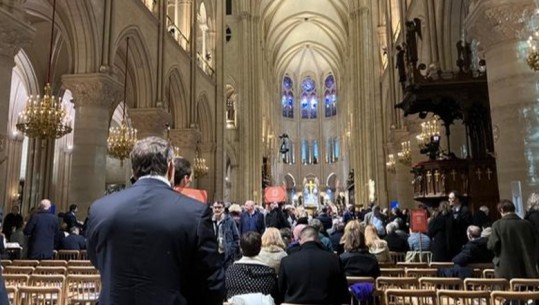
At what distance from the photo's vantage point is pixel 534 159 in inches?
313

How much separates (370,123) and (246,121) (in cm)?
904

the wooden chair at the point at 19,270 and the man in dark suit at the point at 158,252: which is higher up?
the man in dark suit at the point at 158,252

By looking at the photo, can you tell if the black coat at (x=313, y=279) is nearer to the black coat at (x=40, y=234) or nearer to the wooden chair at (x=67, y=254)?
the black coat at (x=40, y=234)

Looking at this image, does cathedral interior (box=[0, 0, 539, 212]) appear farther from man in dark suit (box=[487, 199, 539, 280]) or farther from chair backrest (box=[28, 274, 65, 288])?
chair backrest (box=[28, 274, 65, 288])

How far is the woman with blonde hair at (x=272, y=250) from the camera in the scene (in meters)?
4.39

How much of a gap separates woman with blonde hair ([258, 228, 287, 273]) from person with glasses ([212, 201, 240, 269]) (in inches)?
94.4

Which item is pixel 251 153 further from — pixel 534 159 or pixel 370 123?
pixel 534 159

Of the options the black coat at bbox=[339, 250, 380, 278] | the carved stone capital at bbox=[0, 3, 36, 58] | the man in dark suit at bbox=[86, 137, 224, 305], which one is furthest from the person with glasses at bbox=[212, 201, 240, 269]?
the carved stone capital at bbox=[0, 3, 36, 58]

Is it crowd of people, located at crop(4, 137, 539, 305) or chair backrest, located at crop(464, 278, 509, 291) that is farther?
chair backrest, located at crop(464, 278, 509, 291)

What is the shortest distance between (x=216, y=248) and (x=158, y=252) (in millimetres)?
216

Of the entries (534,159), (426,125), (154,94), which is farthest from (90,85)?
(534,159)

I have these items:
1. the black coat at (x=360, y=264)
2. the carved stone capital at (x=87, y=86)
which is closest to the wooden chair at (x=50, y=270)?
the black coat at (x=360, y=264)

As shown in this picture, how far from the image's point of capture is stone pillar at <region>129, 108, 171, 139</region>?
1636cm

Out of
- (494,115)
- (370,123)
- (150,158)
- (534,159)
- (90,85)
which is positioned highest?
(370,123)
